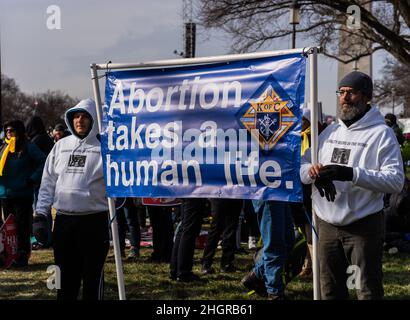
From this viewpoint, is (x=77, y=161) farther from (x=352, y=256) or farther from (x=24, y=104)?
(x=24, y=104)

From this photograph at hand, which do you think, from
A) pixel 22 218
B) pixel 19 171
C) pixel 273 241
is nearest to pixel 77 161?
pixel 273 241

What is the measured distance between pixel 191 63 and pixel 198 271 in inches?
134

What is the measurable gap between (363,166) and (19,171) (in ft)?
16.8

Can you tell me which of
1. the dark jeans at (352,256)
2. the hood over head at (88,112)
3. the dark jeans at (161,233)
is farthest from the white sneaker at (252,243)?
the dark jeans at (352,256)

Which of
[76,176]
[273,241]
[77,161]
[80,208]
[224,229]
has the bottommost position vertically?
[224,229]

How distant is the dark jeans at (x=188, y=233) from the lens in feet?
20.3

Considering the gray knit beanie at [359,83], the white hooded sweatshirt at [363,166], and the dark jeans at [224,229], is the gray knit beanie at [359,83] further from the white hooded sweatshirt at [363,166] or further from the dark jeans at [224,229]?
the dark jeans at [224,229]

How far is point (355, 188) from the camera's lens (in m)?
3.71

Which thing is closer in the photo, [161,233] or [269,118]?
[269,118]

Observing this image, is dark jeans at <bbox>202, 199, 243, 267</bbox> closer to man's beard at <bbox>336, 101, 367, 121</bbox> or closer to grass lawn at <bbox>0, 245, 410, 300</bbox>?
grass lawn at <bbox>0, 245, 410, 300</bbox>

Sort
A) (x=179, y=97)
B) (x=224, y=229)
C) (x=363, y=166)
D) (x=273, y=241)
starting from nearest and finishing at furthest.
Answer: (x=363, y=166), (x=179, y=97), (x=273, y=241), (x=224, y=229)

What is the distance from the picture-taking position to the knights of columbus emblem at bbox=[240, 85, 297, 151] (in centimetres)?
377

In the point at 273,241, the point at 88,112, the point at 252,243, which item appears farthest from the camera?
the point at 252,243
